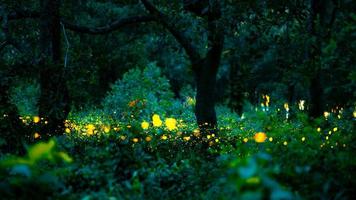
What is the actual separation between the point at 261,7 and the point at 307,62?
2.73 meters

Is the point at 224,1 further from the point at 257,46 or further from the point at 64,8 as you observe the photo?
the point at 64,8

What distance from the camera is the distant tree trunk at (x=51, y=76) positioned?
29.5 feet

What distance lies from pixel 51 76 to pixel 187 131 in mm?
3913

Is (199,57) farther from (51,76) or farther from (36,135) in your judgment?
(36,135)

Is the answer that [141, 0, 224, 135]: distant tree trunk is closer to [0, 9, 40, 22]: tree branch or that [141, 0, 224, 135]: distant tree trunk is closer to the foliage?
[0, 9, 40, 22]: tree branch

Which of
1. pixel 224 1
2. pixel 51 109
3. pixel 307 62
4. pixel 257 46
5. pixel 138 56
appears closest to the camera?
pixel 307 62

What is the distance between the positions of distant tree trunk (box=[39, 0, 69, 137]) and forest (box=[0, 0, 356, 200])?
2cm

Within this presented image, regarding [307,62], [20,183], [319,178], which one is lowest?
[319,178]

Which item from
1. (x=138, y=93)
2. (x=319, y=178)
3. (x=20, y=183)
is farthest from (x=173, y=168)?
(x=138, y=93)

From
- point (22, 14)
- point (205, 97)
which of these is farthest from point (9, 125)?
point (205, 97)

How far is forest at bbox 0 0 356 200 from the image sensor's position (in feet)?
12.4

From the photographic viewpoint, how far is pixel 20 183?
3.16 meters

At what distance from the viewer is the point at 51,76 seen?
927cm

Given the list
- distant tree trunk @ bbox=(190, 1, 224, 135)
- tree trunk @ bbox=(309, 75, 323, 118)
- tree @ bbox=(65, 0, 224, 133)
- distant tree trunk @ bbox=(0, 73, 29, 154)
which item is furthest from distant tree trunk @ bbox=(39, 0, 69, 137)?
tree trunk @ bbox=(309, 75, 323, 118)
